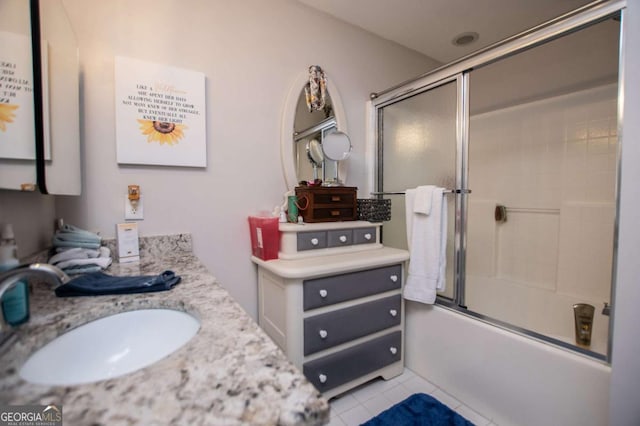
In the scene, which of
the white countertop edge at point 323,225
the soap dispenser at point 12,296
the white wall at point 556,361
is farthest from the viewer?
the white countertop edge at point 323,225

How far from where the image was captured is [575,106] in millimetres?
1775

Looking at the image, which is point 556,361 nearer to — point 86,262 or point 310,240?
point 310,240

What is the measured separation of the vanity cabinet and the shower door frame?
1.04 feet

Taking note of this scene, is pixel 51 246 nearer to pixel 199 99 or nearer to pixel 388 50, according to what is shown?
pixel 199 99

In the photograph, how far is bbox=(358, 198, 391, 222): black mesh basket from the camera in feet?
5.31

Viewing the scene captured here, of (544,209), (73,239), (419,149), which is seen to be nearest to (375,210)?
(419,149)

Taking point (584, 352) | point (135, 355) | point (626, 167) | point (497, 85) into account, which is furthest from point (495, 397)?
point (497, 85)

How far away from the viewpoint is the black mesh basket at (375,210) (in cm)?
162

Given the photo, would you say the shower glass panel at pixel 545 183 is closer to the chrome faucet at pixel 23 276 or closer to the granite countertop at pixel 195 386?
the granite countertop at pixel 195 386

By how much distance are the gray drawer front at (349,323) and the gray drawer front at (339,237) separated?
332mm

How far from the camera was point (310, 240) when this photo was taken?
1376mm

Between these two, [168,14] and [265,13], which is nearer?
[168,14]

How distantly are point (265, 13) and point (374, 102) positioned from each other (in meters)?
0.86

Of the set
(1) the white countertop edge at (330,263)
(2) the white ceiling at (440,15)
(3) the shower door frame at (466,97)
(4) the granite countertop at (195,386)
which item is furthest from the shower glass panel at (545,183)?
(4) the granite countertop at (195,386)
